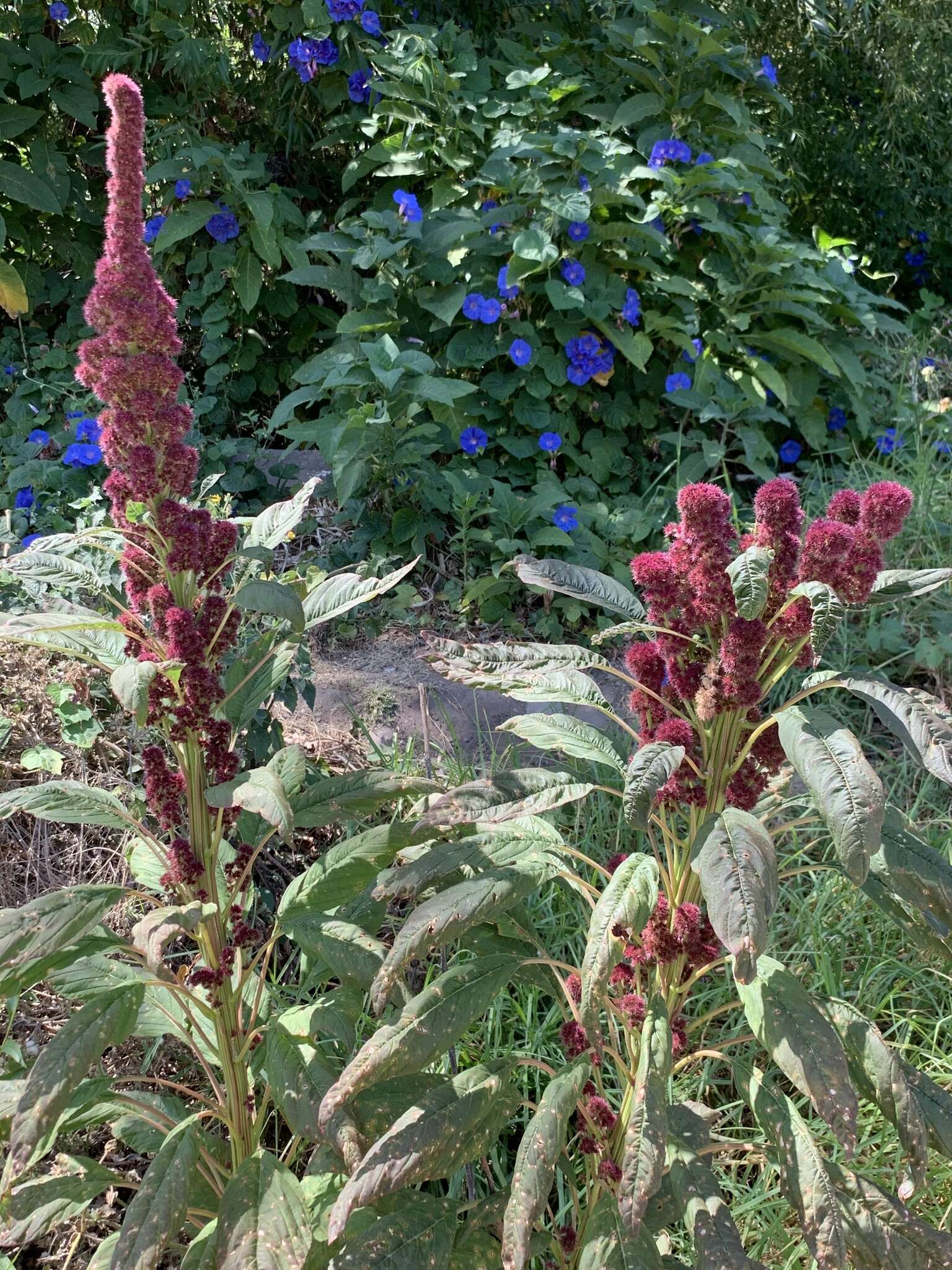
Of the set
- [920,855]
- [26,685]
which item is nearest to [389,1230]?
[920,855]

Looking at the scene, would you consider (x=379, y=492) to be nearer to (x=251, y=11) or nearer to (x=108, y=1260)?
(x=251, y=11)

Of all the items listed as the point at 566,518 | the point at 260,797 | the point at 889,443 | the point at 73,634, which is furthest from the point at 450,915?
the point at 889,443

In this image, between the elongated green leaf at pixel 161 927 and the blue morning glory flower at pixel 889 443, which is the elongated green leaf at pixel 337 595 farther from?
the blue morning glory flower at pixel 889 443

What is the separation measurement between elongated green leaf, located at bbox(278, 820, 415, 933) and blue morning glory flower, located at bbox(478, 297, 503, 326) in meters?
2.53

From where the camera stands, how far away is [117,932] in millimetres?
2332

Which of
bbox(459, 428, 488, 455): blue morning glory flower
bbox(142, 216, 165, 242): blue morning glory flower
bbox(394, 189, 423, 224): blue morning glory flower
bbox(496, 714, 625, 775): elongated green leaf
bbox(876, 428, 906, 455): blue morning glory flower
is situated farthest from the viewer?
bbox(876, 428, 906, 455): blue morning glory flower

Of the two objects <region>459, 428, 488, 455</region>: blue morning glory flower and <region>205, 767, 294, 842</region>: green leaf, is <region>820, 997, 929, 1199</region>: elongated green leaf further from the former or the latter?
<region>459, 428, 488, 455</region>: blue morning glory flower

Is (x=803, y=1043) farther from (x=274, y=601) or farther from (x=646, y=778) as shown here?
(x=274, y=601)

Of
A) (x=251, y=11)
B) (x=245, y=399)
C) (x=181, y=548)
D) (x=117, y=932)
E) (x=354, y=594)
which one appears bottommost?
(x=117, y=932)

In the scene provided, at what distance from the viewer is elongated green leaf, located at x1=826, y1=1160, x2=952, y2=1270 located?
135 cm

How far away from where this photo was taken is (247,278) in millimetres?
4008

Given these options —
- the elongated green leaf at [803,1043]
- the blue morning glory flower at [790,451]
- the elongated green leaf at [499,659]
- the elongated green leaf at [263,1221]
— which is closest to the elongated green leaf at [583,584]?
the elongated green leaf at [499,659]

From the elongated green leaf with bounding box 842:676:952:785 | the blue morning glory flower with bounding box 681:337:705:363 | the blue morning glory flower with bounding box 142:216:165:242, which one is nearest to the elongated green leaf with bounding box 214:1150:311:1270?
the elongated green leaf with bounding box 842:676:952:785

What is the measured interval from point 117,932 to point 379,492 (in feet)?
5.93
